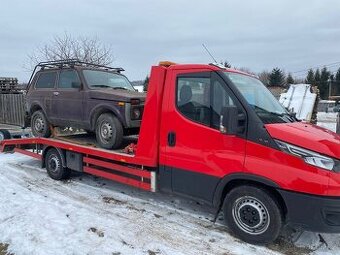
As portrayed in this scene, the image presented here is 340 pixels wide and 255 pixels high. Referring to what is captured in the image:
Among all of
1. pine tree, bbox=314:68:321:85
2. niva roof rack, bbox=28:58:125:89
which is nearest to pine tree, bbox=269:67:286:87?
pine tree, bbox=314:68:321:85

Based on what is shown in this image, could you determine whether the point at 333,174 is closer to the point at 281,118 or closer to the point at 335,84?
the point at 281,118

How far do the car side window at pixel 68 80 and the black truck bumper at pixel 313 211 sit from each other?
5014mm

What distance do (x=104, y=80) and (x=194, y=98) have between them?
3333 mm

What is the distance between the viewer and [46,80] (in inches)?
357

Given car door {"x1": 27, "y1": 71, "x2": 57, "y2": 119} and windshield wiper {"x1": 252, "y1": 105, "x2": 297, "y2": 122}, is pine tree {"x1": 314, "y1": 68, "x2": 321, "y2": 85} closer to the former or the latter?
car door {"x1": 27, "y1": 71, "x2": 57, "y2": 119}

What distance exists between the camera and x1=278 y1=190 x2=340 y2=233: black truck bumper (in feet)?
14.6

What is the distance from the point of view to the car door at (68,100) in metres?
7.98

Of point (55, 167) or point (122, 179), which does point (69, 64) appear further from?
point (122, 179)

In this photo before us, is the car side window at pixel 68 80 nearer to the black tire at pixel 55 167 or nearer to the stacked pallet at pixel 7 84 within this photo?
the black tire at pixel 55 167

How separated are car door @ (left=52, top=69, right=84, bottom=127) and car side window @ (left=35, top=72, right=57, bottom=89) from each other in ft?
0.86

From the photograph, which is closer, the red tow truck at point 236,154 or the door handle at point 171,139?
the red tow truck at point 236,154

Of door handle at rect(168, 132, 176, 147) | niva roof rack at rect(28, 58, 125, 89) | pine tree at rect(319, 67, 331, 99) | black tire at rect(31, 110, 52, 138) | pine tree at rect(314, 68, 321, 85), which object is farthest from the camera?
pine tree at rect(314, 68, 321, 85)

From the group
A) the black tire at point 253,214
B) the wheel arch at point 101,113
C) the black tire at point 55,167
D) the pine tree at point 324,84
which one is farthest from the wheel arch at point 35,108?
the pine tree at point 324,84

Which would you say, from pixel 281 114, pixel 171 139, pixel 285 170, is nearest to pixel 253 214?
pixel 285 170
